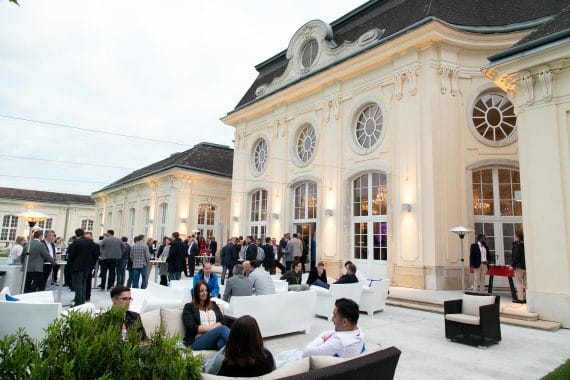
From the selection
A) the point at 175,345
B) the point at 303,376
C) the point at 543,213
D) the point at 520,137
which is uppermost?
the point at 520,137

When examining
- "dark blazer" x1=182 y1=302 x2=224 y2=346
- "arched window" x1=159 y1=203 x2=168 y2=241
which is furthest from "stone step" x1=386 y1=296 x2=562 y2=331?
"arched window" x1=159 y1=203 x2=168 y2=241

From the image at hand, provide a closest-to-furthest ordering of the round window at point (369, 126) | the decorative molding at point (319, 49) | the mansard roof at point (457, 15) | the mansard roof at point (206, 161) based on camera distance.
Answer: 1. the mansard roof at point (457, 15)
2. the round window at point (369, 126)
3. the decorative molding at point (319, 49)
4. the mansard roof at point (206, 161)

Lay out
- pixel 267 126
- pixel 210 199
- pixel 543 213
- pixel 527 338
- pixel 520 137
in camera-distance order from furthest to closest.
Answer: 1. pixel 210 199
2. pixel 267 126
3. pixel 520 137
4. pixel 543 213
5. pixel 527 338

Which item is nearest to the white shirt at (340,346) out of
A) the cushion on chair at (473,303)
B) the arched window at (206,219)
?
the cushion on chair at (473,303)

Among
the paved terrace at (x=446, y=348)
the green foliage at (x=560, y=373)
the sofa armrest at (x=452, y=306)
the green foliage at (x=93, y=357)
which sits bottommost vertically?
the paved terrace at (x=446, y=348)

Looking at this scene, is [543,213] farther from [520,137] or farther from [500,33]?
[500,33]

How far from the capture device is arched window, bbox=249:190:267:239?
18156 mm

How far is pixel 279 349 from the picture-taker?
5.40 metres

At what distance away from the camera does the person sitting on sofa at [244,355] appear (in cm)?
256

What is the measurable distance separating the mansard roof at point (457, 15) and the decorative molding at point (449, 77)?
112cm

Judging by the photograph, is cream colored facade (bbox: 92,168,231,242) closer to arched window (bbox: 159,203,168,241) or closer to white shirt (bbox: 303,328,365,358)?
arched window (bbox: 159,203,168,241)

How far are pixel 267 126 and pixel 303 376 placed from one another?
16.5 meters

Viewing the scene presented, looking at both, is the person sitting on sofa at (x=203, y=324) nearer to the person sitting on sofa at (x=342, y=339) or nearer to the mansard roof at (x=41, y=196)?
the person sitting on sofa at (x=342, y=339)

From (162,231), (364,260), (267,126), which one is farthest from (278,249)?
(162,231)
